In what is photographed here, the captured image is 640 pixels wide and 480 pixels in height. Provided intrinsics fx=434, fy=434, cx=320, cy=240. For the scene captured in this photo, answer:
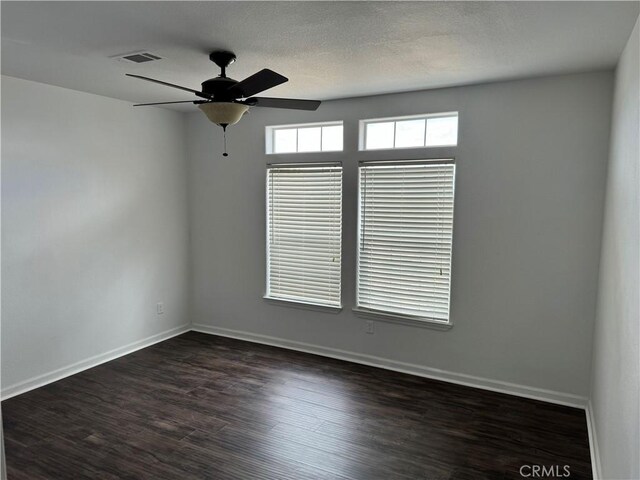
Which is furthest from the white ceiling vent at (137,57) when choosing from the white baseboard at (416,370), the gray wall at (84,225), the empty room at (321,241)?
the white baseboard at (416,370)

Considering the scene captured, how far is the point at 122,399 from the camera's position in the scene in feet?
11.7

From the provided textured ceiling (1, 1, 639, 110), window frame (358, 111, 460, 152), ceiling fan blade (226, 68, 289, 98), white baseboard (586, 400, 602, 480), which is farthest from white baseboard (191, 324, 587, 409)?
ceiling fan blade (226, 68, 289, 98)

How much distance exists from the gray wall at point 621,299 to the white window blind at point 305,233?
89.8 inches

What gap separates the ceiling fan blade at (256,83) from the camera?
7.50ft

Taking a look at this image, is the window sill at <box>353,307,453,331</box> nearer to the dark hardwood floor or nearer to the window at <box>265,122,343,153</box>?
the dark hardwood floor

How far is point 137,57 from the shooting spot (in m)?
2.93

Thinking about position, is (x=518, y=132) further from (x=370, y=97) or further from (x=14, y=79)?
(x=14, y=79)

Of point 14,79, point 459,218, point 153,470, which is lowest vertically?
point 153,470

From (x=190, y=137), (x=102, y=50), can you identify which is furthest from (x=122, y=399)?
(x=190, y=137)

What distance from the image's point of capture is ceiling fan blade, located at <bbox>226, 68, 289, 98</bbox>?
7.50 feet

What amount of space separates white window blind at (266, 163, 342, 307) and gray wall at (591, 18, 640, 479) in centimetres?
228

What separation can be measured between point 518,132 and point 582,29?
3.86 ft

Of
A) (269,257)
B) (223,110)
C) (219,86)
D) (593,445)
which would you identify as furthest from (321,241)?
(593,445)

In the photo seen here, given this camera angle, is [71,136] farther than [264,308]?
No
